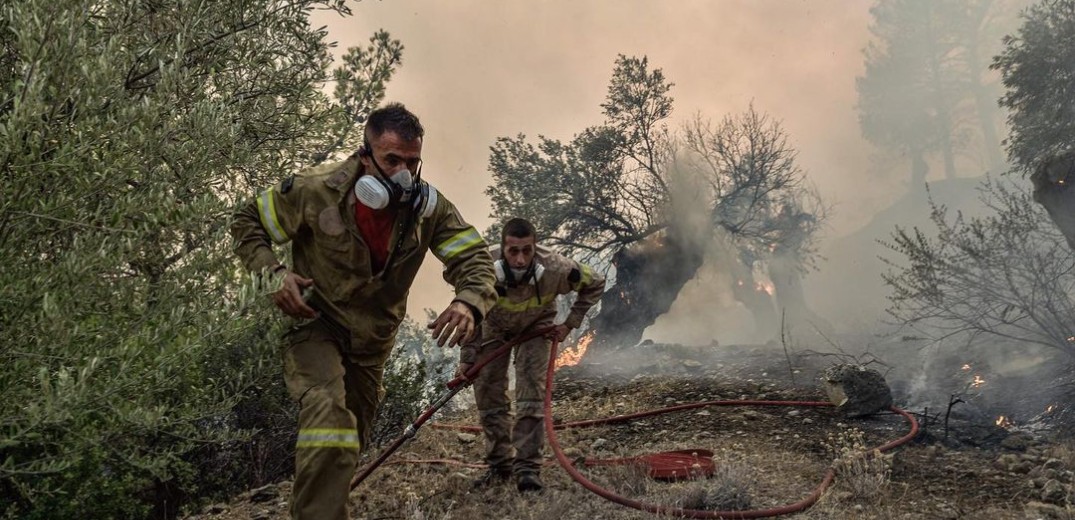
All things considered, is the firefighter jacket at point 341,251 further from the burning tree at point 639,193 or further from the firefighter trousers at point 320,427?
the burning tree at point 639,193

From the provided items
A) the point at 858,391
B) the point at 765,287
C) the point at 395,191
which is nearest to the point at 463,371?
the point at 395,191

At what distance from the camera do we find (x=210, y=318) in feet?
9.77

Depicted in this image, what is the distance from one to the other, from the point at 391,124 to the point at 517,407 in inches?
106

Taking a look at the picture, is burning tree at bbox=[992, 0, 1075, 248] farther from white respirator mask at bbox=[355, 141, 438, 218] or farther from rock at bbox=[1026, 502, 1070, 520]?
white respirator mask at bbox=[355, 141, 438, 218]

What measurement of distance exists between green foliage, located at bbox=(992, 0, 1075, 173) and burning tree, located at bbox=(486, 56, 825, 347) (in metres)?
6.66

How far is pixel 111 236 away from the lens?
2.99 m

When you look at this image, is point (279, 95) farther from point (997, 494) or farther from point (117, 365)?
point (997, 494)

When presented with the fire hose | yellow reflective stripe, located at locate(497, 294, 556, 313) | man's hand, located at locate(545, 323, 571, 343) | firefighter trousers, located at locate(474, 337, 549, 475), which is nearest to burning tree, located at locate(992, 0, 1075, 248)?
the fire hose

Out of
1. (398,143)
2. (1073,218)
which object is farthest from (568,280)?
(1073,218)

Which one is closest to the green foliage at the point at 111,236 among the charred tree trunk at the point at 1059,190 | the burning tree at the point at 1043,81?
the charred tree trunk at the point at 1059,190

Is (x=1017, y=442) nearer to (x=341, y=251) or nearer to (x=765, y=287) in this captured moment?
(x=341, y=251)

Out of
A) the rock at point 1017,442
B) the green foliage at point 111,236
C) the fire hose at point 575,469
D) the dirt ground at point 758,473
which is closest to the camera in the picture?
the green foliage at point 111,236

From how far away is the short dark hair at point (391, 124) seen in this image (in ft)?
10.8

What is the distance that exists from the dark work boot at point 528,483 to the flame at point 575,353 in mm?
9663
